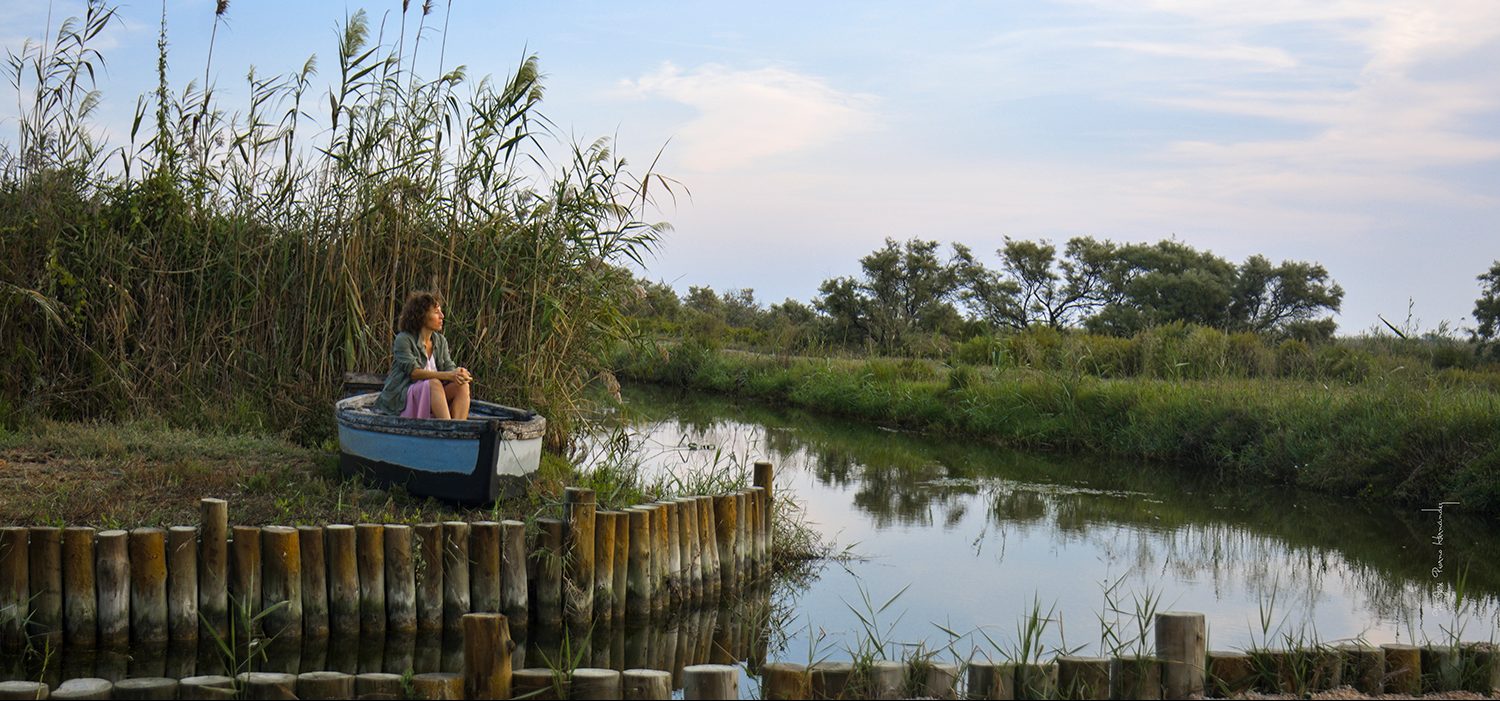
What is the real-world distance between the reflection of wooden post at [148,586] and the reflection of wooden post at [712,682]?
11.3ft

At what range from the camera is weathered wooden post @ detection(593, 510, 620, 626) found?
724cm

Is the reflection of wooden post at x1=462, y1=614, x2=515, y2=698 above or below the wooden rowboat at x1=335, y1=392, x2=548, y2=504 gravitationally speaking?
below

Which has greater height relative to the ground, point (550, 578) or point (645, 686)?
point (645, 686)

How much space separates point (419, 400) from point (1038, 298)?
37.5 meters

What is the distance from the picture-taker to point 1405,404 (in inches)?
518

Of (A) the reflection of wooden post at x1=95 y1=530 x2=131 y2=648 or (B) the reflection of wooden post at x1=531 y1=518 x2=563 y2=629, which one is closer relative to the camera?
(A) the reflection of wooden post at x1=95 y1=530 x2=131 y2=648

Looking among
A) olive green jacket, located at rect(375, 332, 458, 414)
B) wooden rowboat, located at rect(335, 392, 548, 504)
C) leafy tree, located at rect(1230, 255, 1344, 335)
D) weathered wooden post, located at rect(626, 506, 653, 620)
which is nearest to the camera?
weathered wooden post, located at rect(626, 506, 653, 620)

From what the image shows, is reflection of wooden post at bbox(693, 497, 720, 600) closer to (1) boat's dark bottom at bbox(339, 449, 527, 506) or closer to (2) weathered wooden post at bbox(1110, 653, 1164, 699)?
(1) boat's dark bottom at bbox(339, 449, 527, 506)

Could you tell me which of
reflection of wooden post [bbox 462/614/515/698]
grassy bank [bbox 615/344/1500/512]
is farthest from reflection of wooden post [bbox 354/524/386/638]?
grassy bank [bbox 615/344/1500/512]

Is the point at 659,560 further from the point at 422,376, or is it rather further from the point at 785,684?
the point at 785,684

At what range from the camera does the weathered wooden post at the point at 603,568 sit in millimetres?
7238

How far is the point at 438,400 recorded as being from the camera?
8.64 m

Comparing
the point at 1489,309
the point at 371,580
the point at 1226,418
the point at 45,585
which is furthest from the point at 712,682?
the point at 1489,309

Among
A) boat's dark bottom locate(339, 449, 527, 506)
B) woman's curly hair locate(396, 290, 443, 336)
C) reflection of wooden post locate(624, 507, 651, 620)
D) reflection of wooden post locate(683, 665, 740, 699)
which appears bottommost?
reflection of wooden post locate(624, 507, 651, 620)
